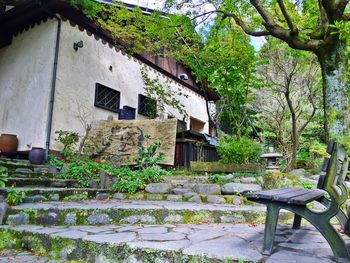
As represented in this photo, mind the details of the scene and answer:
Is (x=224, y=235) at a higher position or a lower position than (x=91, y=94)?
lower

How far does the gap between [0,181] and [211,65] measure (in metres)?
6.73

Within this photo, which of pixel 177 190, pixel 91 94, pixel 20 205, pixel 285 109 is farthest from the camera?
pixel 285 109

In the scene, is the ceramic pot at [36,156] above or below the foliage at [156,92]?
below

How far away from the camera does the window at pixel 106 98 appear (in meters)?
8.03

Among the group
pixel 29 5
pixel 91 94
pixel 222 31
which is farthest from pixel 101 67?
pixel 222 31

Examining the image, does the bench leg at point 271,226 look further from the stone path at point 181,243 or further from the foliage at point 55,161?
the foliage at point 55,161

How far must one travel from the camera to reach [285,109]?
10.7 metres

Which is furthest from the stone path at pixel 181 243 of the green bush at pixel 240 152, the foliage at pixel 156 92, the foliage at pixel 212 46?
the foliage at pixel 156 92

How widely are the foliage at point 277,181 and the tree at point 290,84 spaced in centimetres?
397

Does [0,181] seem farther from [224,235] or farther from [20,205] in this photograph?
[224,235]

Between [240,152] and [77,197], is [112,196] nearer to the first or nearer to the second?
[77,197]

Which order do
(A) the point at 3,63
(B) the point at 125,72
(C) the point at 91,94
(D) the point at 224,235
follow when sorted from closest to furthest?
(D) the point at 224,235, (C) the point at 91,94, (A) the point at 3,63, (B) the point at 125,72

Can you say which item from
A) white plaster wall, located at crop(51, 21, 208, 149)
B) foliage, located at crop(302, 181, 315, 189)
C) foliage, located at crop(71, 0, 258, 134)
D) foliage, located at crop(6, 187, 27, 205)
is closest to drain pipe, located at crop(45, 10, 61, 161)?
white plaster wall, located at crop(51, 21, 208, 149)

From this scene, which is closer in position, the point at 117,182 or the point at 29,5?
Result: the point at 117,182
